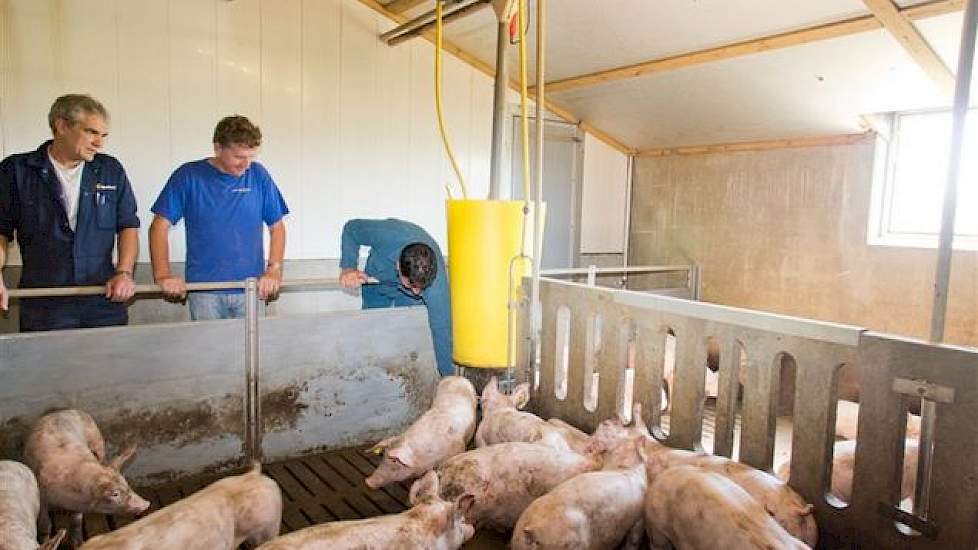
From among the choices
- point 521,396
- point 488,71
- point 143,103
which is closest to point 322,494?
point 521,396

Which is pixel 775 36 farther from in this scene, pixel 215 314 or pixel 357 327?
pixel 215 314

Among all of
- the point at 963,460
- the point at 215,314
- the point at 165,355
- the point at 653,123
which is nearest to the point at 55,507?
the point at 165,355

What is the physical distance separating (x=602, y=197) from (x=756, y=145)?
1.56 m

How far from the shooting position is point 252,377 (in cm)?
246

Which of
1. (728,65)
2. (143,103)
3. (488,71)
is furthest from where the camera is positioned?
(488,71)

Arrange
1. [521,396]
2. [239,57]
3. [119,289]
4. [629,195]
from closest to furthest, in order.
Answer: [119,289]
[521,396]
[239,57]
[629,195]

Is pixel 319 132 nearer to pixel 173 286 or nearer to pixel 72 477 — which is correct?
pixel 173 286

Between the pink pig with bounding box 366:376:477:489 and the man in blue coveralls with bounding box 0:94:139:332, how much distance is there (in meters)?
1.15

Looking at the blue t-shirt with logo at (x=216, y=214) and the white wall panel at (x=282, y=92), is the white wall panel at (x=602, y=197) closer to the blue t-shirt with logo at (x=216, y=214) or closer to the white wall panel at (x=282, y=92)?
the white wall panel at (x=282, y=92)

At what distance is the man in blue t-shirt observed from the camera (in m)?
2.77

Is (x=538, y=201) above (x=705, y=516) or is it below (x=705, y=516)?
above

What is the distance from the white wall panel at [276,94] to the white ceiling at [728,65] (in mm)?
601

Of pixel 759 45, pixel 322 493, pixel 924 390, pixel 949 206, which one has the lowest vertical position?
pixel 322 493

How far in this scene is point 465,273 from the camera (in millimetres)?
2623
